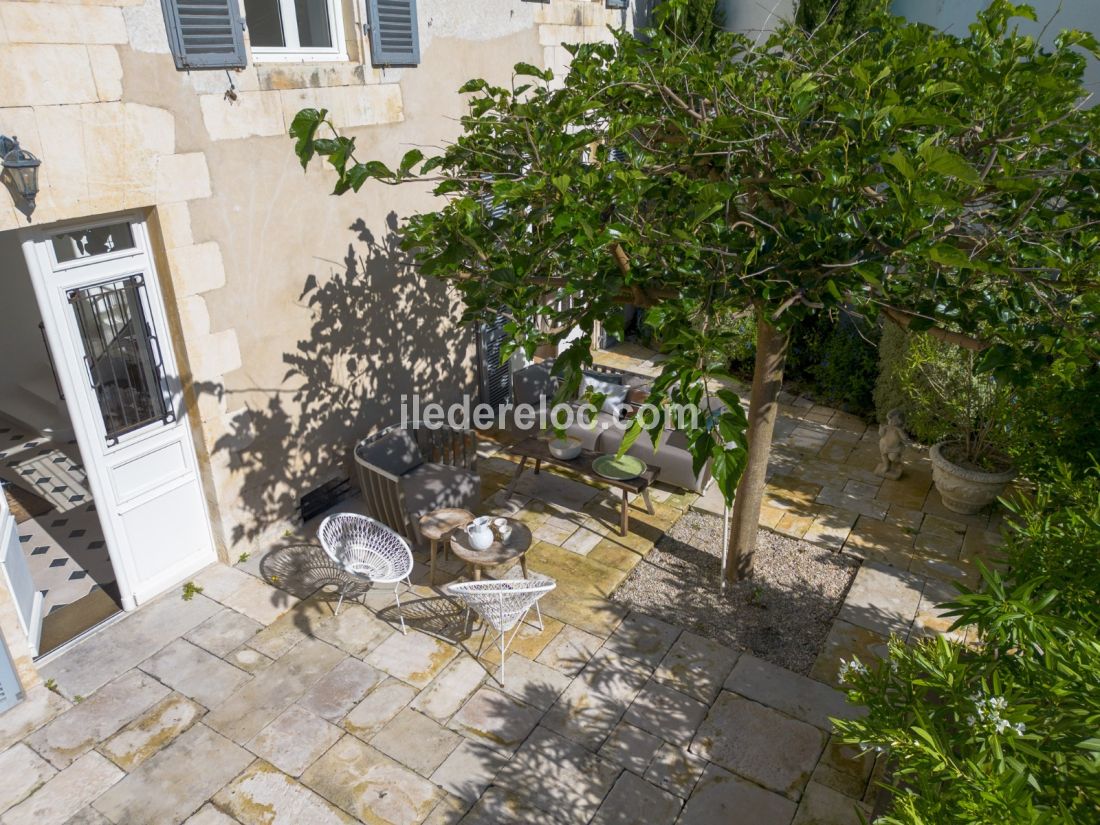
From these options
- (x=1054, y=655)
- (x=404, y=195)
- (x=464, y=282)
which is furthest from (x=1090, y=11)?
(x=1054, y=655)

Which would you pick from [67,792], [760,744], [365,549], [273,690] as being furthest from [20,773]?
[760,744]

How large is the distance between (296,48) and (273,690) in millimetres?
5164

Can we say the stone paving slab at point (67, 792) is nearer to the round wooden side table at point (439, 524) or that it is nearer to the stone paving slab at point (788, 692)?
the round wooden side table at point (439, 524)

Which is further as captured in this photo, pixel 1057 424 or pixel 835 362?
pixel 835 362

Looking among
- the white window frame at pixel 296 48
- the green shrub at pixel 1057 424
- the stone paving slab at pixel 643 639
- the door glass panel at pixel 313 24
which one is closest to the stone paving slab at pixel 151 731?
the stone paving slab at pixel 643 639

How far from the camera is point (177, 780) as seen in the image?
15.8 feet

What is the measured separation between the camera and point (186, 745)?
16.7 ft

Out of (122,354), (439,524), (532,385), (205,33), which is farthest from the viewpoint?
(532,385)

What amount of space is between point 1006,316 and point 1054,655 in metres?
2.17

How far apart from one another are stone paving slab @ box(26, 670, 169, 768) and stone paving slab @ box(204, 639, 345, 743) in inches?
21.3

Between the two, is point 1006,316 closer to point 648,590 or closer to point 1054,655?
point 1054,655

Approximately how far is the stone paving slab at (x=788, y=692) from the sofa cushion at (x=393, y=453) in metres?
3.50

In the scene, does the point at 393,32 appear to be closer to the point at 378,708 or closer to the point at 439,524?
the point at 439,524

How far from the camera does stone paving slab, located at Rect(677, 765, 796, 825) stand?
457 cm
